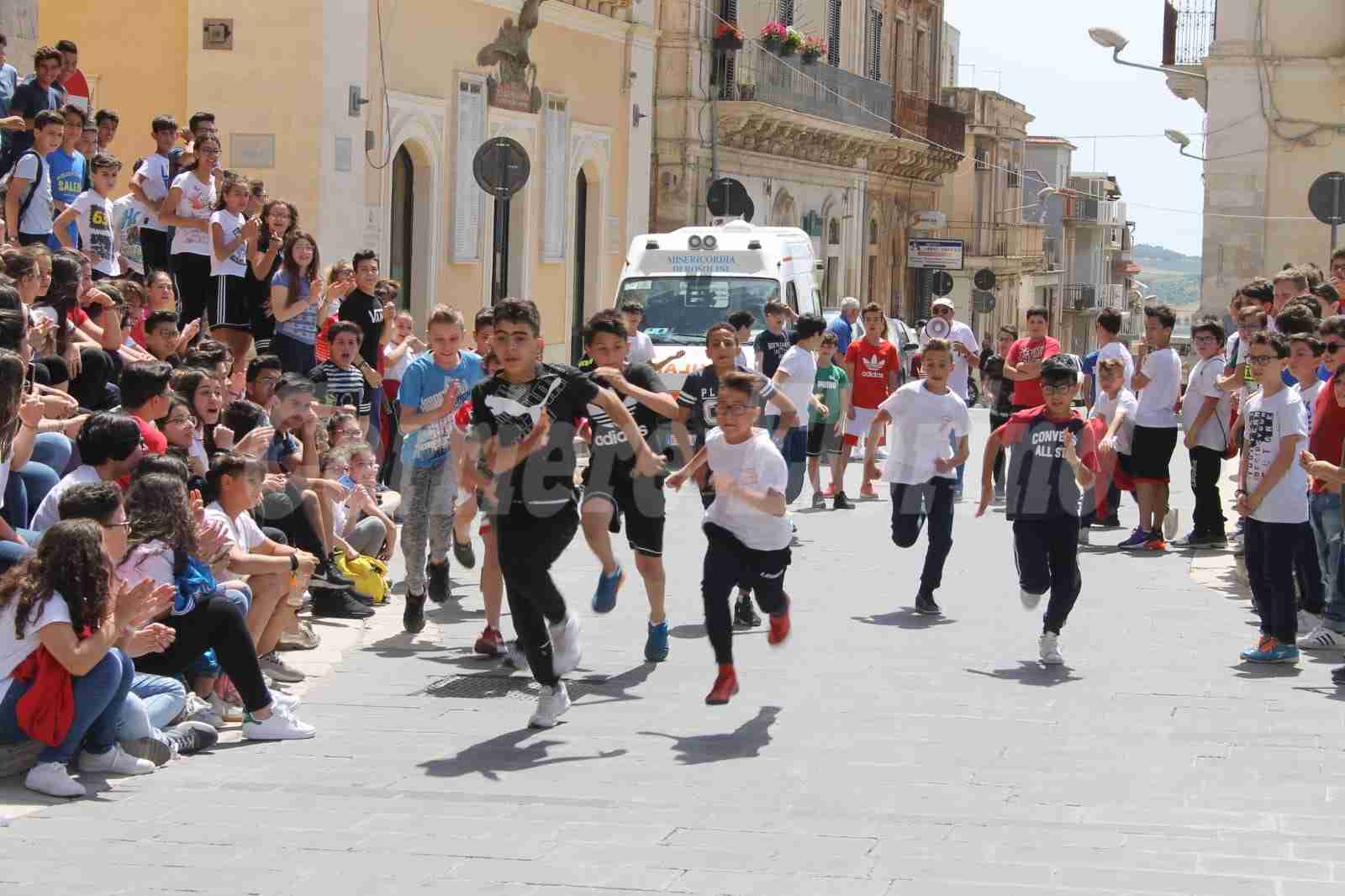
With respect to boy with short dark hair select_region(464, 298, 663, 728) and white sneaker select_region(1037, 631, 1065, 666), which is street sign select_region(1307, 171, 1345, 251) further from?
boy with short dark hair select_region(464, 298, 663, 728)

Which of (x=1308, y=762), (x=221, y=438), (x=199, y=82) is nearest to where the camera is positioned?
(x=1308, y=762)

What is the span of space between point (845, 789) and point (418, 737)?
1.96 meters

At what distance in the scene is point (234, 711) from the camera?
29.8 ft

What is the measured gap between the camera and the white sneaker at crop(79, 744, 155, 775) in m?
7.88

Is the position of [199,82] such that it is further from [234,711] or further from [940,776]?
[940,776]

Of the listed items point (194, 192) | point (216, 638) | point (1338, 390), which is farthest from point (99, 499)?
point (194, 192)

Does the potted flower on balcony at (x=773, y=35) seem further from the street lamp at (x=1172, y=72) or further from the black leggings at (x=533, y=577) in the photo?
the black leggings at (x=533, y=577)

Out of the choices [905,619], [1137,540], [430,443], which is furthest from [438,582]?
[1137,540]

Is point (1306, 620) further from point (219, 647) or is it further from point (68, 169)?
point (68, 169)

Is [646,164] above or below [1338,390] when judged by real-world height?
above

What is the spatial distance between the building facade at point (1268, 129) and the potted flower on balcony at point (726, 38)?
30.9 ft

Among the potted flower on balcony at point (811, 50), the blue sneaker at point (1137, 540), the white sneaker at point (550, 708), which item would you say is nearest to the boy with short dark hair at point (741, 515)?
the white sneaker at point (550, 708)

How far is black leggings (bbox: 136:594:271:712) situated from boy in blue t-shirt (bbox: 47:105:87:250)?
22.0ft

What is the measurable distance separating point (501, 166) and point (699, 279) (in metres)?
5.10
